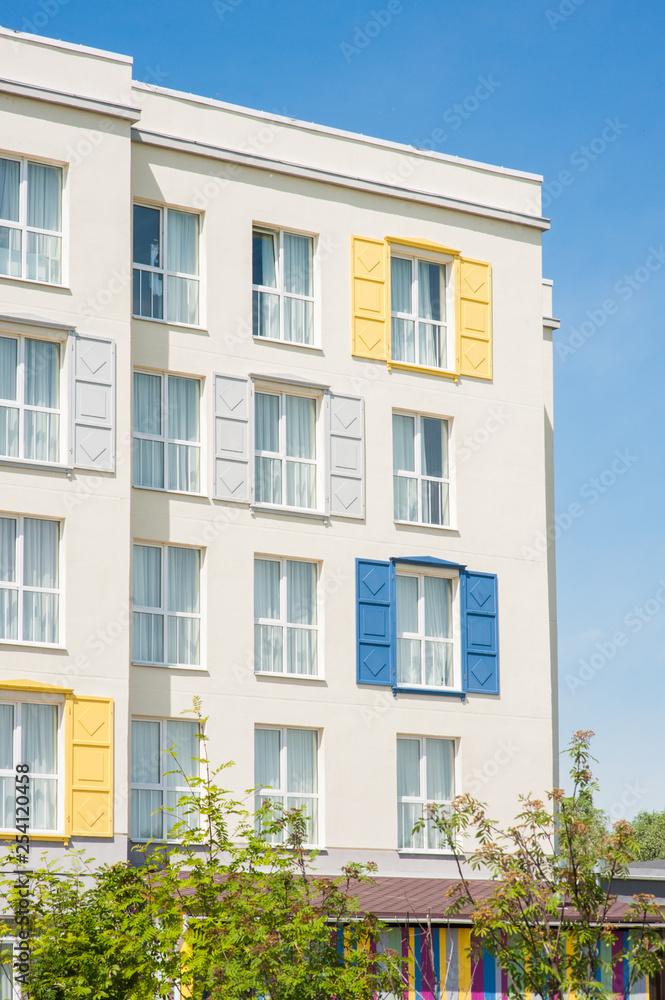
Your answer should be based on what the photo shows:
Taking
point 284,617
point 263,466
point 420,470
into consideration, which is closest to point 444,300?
point 420,470

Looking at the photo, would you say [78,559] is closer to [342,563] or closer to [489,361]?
[342,563]

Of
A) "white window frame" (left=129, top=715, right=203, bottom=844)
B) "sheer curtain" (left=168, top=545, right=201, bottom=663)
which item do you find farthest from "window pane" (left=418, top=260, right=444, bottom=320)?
"white window frame" (left=129, top=715, right=203, bottom=844)

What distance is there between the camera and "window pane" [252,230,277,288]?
29.9 meters

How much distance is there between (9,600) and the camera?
25.7 m

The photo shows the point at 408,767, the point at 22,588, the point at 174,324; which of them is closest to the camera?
the point at 22,588

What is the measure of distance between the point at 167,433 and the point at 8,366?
333 cm

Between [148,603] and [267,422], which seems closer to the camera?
[148,603]

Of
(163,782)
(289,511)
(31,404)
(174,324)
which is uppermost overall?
(174,324)

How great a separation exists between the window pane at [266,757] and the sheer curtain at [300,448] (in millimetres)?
4281

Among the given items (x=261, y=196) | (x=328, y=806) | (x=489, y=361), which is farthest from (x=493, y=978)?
(x=261, y=196)

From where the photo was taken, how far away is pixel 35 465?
2606cm

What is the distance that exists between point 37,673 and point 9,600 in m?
1.28

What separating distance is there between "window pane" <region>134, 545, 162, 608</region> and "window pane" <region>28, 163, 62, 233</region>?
5.82 m

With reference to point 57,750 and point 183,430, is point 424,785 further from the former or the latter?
point 183,430
